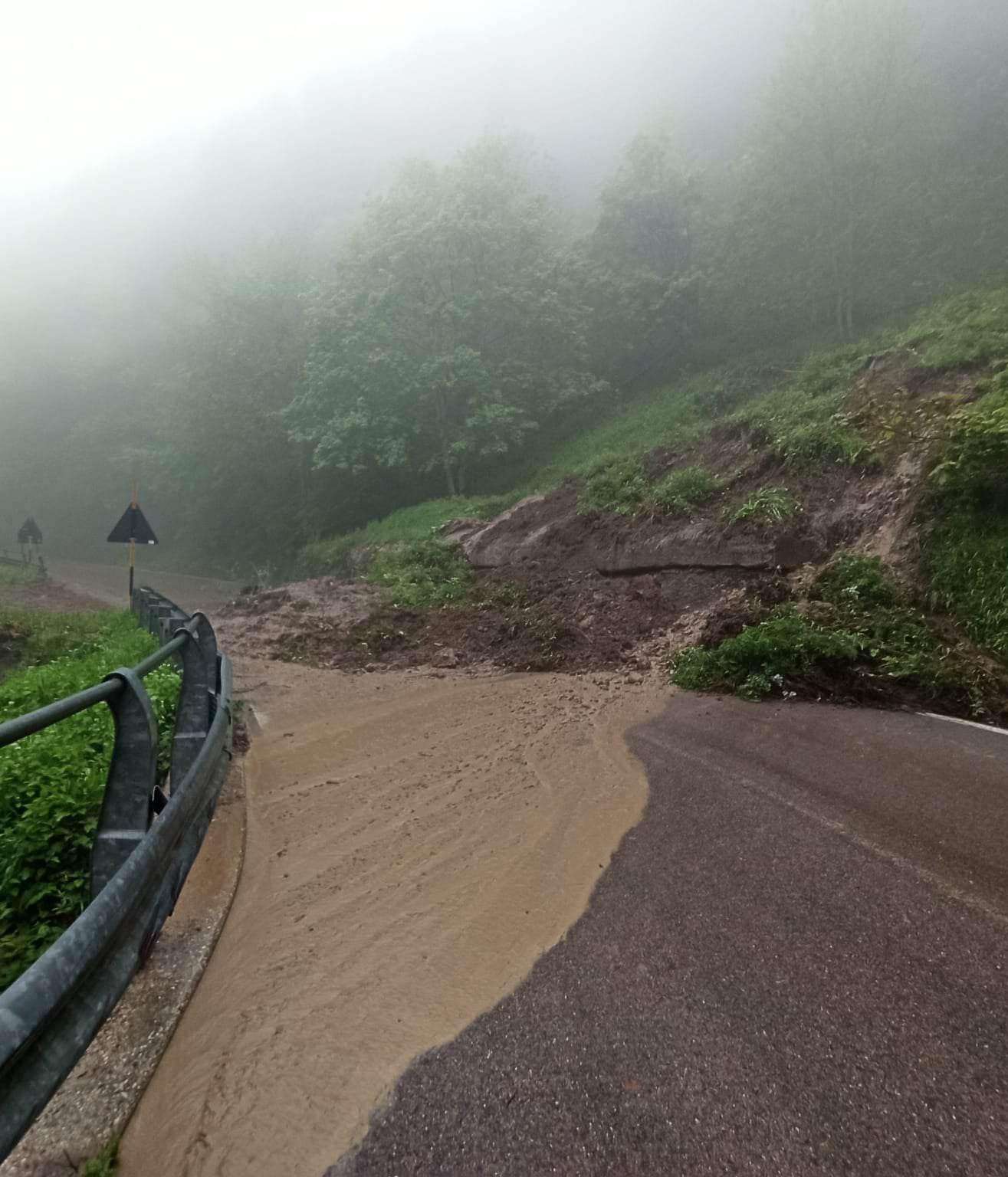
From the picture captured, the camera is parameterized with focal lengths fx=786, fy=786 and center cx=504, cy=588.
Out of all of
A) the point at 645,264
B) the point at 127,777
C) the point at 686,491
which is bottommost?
the point at 686,491

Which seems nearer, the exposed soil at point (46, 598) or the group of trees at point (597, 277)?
the exposed soil at point (46, 598)

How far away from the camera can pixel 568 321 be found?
2652cm

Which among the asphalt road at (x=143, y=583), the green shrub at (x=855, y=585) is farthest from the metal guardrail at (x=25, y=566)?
the green shrub at (x=855, y=585)

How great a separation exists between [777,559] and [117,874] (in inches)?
369

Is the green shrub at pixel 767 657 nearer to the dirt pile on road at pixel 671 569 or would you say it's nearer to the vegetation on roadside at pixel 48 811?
the dirt pile on road at pixel 671 569

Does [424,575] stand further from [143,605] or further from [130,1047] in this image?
[130,1047]

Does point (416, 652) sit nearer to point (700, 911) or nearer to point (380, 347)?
point (700, 911)

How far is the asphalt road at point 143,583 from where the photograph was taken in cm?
2150

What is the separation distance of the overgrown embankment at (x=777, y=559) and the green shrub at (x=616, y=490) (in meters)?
0.05

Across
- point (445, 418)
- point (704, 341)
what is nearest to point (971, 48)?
point (704, 341)

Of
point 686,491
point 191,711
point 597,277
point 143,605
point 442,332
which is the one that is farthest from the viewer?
point 597,277

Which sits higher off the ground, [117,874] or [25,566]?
[117,874]

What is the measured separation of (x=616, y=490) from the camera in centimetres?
1454

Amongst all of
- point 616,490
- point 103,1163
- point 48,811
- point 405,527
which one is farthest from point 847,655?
point 405,527
